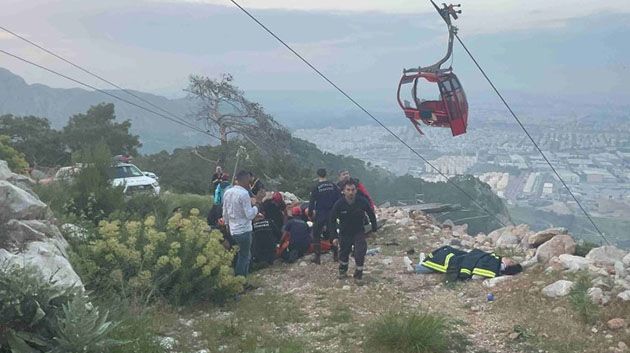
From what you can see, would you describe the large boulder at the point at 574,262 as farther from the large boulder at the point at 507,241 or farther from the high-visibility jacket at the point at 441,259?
the large boulder at the point at 507,241

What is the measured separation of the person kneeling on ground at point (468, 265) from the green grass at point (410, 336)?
271cm

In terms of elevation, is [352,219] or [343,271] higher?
[352,219]

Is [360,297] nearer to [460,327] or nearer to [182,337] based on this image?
[460,327]

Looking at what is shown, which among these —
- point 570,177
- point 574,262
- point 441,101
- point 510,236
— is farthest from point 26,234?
point 570,177

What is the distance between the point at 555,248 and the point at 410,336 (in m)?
4.61

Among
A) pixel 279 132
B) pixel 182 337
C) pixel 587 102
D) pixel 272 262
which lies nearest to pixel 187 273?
pixel 182 337

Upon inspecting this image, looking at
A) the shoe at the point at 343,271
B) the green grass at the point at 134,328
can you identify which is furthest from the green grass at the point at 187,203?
the green grass at the point at 134,328

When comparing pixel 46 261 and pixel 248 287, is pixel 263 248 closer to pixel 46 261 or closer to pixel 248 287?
pixel 248 287

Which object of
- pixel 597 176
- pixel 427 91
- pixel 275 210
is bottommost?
pixel 597 176

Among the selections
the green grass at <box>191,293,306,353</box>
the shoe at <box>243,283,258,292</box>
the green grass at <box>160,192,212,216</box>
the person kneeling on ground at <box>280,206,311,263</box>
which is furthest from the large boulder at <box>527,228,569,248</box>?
the green grass at <box>160,192,212,216</box>

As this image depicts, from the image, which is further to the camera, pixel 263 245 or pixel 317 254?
pixel 263 245

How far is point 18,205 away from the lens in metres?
6.74

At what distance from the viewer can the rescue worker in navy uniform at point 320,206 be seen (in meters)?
9.73

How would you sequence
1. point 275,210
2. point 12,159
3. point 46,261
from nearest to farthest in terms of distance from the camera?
1. point 46,261
2. point 275,210
3. point 12,159
